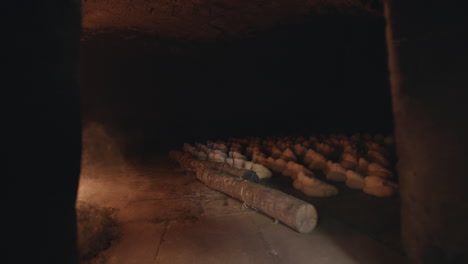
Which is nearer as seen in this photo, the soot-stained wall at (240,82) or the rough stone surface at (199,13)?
the rough stone surface at (199,13)

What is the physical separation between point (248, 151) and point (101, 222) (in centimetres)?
590

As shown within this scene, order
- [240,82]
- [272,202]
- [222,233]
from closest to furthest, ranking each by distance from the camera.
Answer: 1. [222,233]
2. [272,202]
3. [240,82]

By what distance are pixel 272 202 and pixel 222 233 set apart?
0.78 meters

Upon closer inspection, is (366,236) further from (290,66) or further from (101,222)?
(290,66)

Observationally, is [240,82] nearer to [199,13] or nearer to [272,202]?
[199,13]

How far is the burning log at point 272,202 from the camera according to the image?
3.56m

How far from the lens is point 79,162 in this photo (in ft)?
6.14

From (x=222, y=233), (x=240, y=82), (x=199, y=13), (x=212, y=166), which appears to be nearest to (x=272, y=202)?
(x=222, y=233)

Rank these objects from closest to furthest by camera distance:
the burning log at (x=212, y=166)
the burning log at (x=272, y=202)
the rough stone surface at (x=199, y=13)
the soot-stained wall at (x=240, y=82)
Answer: the burning log at (x=272, y=202)
the burning log at (x=212, y=166)
the rough stone surface at (x=199, y=13)
the soot-stained wall at (x=240, y=82)

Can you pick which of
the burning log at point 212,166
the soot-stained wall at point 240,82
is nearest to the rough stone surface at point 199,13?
the soot-stained wall at point 240,82

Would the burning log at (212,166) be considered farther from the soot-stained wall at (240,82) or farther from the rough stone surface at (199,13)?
the rough stone surface at (199,13)

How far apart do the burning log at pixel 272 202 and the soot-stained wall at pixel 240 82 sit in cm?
609

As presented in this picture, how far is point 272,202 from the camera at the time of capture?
391 centimetres

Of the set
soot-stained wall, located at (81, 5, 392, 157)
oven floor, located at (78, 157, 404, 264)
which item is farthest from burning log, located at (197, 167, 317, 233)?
soot-stained wall, located at (81, 5, 392, 157)
